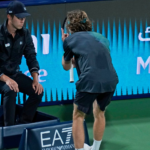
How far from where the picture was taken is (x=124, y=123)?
469 cm

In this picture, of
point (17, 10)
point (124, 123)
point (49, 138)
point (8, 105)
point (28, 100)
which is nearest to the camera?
point (49, 138)

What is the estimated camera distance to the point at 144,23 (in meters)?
5.20

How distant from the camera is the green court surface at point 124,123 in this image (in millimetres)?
4094

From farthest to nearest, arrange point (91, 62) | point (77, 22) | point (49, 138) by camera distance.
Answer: point (49, 138) → point (77, 22) → point (91, 62)

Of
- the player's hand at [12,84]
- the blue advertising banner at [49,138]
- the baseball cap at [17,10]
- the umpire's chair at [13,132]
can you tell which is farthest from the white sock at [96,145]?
the baseball cap at [17,10]

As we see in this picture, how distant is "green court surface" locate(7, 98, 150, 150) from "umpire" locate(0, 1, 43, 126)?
0.73 meters

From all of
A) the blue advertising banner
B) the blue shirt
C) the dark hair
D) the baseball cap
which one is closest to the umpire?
the baseball cap

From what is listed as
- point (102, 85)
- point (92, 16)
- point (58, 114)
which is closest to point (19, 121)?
point (58, 114)

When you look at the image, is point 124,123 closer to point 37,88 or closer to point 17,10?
point 37,88

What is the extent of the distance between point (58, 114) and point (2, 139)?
118cm

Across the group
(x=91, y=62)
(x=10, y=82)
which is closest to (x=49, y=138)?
(x=10, y=82)

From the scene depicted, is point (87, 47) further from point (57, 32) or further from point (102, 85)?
point (57, 32)

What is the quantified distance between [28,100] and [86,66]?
900 millimetres

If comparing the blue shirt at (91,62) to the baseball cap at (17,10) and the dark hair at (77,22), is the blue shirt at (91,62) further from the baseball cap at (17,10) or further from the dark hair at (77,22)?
the baseball cap at (17,10)
